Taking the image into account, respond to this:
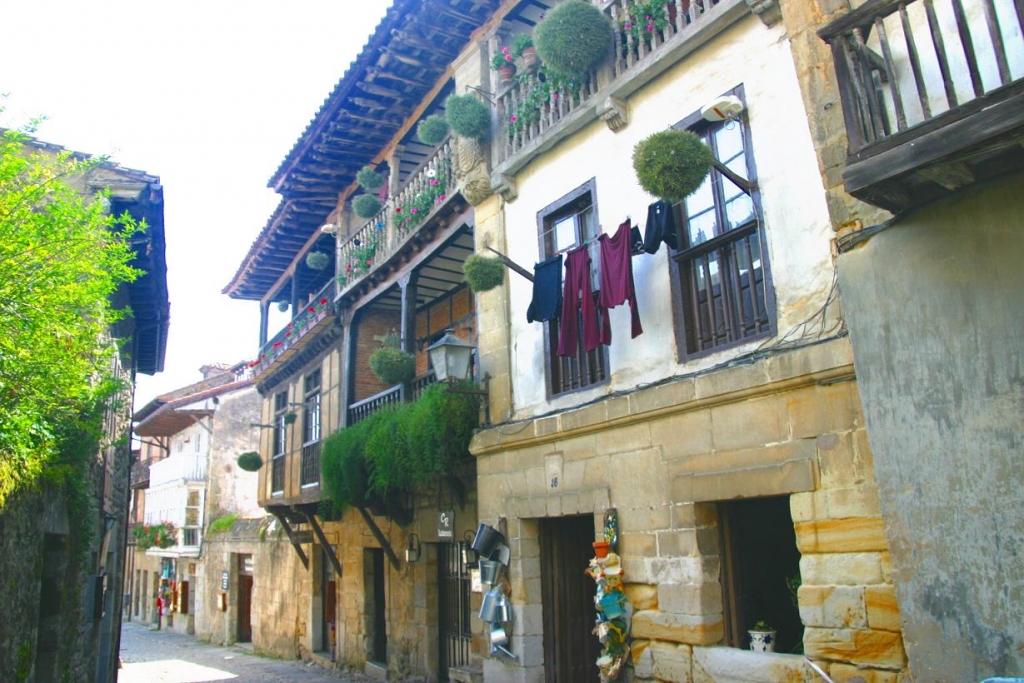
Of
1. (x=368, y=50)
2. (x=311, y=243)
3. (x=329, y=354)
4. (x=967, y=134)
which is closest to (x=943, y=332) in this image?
(x=967, y=134)

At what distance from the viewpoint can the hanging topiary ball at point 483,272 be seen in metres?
8.78

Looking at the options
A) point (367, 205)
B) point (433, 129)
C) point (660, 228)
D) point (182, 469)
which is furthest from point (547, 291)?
point (182, 469)

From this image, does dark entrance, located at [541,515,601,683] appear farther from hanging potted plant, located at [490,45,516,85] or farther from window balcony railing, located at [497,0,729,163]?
hanging potted plant, located at [490,45,516,85]

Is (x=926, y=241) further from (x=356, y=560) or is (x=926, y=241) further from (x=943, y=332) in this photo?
(x=356, y=560)

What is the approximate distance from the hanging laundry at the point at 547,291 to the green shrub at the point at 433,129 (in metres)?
3.61

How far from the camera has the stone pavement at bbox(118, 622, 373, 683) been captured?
1466cm

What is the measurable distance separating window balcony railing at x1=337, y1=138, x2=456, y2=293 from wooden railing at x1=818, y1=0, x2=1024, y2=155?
6137 mm

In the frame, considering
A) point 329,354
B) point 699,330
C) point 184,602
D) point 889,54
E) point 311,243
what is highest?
point 311,243

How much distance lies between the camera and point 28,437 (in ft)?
19.6

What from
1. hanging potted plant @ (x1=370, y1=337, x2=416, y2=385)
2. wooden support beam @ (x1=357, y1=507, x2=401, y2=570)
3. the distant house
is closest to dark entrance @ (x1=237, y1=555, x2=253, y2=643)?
the distant house

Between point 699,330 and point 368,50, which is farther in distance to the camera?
point 368,50

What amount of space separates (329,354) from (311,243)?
2.99 metres

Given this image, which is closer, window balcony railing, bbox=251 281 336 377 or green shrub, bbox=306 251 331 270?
window balcony railing, bbox=251 281 336 377

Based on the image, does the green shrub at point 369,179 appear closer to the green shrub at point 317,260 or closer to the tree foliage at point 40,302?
the green shrub at point 317,260
